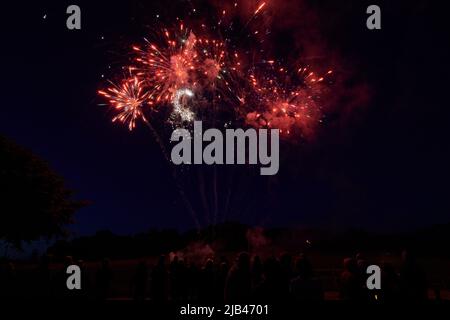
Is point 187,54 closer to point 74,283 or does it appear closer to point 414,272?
point 74,283

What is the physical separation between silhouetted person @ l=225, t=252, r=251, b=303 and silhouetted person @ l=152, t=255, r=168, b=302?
20.3ft

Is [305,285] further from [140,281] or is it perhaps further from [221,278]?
[140,281]

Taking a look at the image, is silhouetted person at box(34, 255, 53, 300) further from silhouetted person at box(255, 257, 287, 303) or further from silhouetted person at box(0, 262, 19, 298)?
silhouetted person at box(255, 257, 287, 303)

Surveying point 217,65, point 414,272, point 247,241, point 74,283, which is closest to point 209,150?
point 217,65

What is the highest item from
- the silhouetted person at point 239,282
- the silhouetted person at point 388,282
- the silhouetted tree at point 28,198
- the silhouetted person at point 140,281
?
the silhouetted tree at point 28,198

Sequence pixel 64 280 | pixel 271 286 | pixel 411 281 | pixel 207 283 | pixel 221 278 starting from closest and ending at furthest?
1. pixel 271 286
2. pixel 411 281
3. pixel 221 278
4. pixel 207 283
5. pixel 64 280

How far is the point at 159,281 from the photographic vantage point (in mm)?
12977

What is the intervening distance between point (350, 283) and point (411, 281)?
962 millimetres

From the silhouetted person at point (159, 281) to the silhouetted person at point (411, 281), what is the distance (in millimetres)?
6904

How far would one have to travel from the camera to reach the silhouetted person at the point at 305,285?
633 cm

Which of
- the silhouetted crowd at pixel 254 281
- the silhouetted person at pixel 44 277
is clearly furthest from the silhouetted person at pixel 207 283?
the silhouetted person at pixel 44 277

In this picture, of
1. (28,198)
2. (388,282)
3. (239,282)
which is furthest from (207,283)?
(28,198)

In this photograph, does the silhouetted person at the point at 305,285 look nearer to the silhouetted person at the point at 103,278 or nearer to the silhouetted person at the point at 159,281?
the silhouetted person at the point at 159,281
